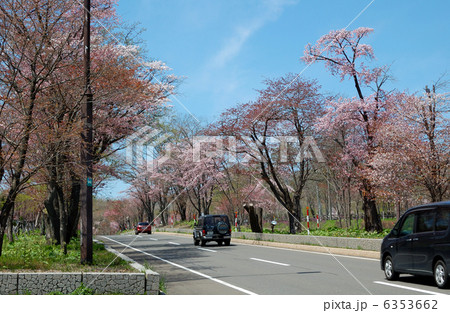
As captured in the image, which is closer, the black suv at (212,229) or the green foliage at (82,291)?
the green foliage at (82,291)

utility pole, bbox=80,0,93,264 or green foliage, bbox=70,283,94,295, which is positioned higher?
utility pole, bbox=80,0,93,264

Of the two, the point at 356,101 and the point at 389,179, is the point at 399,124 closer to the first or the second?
the point at 389,179

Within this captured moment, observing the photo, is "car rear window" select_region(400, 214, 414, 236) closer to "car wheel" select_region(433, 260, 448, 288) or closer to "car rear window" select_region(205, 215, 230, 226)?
"car wheel" select_region(433, 260, 448, 288)

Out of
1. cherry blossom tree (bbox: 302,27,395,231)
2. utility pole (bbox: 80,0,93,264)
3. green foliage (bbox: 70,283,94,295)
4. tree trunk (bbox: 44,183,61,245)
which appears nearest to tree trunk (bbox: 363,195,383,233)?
cherry blossom tree (bbox: 302,27,395,231)

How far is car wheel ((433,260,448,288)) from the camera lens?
933 centimetres

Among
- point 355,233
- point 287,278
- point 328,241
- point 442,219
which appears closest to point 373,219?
point 355,233

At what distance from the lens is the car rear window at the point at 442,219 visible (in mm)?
9617

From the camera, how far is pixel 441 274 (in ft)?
31.1

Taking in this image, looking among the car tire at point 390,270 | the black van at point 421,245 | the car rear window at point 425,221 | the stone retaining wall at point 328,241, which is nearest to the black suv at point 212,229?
the stone retaining wall at point 328,241

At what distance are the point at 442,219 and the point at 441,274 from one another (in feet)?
3.81

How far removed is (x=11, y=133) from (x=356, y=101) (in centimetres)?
1866

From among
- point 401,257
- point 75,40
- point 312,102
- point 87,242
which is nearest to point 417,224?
point 401,257

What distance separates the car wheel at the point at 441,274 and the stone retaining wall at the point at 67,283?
6.04m

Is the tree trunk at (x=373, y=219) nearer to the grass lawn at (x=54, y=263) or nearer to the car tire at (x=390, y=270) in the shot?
the car tire at (x=390, y=270)
